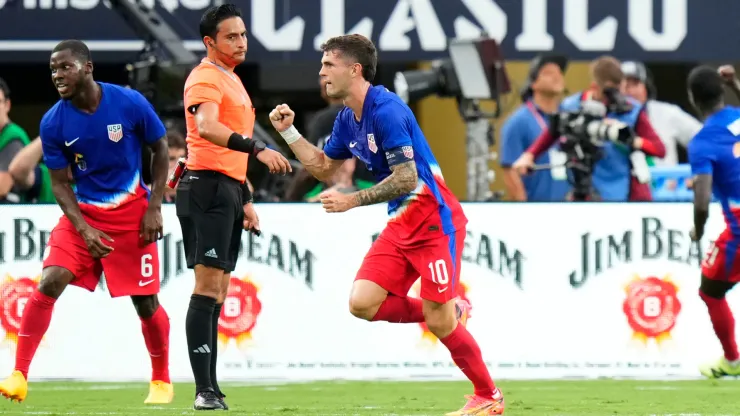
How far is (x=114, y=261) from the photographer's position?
Result: 885 cm

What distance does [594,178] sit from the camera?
12.0 m

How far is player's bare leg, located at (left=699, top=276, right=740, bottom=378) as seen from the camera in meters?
10.3

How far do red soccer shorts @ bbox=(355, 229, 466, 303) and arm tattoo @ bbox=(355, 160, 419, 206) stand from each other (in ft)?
1.44

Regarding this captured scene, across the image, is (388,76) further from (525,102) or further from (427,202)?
(427,202)

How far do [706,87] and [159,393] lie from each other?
4.10 meters

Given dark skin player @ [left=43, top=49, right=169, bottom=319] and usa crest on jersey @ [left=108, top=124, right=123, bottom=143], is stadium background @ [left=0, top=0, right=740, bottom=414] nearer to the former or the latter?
dark skin player @ [left=43, top=49, right=169, bottom=319]

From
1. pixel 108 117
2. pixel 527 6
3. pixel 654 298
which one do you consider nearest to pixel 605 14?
pixel 527 6

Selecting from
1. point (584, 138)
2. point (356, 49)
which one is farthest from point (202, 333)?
point (584, 138)

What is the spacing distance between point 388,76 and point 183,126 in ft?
12.7

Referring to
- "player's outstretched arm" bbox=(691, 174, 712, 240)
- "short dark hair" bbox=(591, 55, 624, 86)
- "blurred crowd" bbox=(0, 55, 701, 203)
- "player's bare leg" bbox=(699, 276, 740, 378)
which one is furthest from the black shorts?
"short dark hair" bbox=(591, 55, 624, 86)

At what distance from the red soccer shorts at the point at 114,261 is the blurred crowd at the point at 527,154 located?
2.44m

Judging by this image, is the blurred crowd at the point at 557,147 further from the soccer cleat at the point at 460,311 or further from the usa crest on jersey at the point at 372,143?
the usa crest on jersey at the point at 372,143

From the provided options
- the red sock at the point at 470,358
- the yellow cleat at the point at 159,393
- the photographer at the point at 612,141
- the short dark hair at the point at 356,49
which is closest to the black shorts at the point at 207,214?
the yellow cleat at the point at 159,393

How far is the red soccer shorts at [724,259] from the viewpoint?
10.2 m
